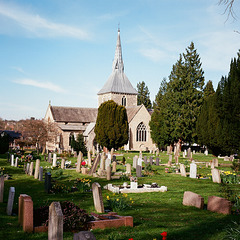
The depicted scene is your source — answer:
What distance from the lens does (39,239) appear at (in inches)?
284

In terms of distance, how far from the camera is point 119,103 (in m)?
64.2

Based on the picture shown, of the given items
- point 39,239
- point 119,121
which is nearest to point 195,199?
point 39,239

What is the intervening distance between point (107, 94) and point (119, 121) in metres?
20.6

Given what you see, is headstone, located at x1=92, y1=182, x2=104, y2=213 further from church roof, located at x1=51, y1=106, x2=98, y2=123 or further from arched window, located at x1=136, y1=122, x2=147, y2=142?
church roof, located at x1=51, y1=106, x2=98, y2=123

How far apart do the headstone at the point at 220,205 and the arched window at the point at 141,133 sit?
47.2 m

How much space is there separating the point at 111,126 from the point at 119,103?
19995 millimetres

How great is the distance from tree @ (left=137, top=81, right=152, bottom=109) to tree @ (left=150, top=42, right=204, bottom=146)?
29.7 metres

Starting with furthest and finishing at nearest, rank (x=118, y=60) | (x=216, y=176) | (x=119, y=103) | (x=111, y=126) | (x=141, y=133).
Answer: (x=118, y=60) → (x=119, y=103) → (x=141, y=133) → (x=111, y=126) → (x=216, y=176)

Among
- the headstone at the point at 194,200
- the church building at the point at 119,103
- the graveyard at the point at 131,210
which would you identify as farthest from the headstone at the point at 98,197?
the church building at the point at 119,103

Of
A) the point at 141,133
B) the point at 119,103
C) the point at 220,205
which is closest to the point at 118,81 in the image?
the point at 119,103

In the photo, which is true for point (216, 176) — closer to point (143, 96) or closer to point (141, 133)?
point (141, 133)

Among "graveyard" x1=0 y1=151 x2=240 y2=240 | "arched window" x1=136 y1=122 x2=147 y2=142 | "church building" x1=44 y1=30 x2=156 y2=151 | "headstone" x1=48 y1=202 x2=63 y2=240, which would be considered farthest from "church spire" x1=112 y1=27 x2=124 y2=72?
"headstone" x1=48 y1=202 x2=63 y2=240

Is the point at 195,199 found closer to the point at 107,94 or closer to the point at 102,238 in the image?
the point at 102,238

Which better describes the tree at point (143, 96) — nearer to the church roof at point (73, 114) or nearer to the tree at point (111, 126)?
the church roof at point (73, 114)
